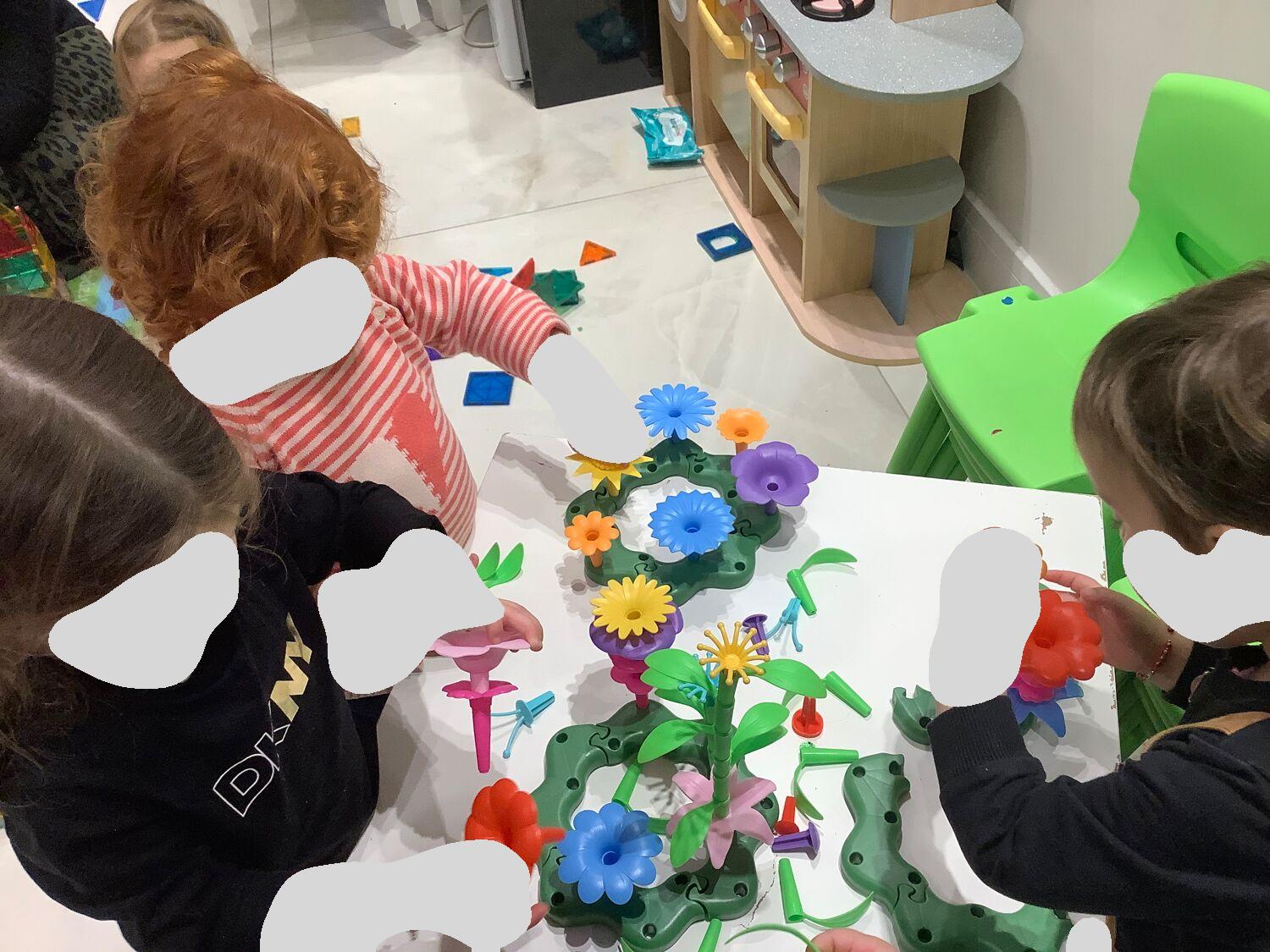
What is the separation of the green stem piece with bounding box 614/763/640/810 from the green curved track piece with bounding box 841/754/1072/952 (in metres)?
0.15

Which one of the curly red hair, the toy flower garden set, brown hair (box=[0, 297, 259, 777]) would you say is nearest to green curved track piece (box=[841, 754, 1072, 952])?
the toy flower garden set

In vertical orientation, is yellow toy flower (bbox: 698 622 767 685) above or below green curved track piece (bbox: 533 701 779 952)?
above

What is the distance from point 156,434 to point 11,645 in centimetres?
14

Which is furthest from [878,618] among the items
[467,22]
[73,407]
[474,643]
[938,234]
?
[467,22]

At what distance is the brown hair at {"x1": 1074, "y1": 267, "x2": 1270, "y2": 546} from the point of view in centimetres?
52

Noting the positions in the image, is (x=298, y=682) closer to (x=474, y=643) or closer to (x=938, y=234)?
(x=474, y=643)

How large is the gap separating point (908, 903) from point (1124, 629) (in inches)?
11.0

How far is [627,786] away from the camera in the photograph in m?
0.70

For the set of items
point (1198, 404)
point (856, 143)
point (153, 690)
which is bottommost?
point (856, 143)

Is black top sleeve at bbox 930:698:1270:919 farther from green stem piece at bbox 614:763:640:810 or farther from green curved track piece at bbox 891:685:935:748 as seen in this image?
green stem piece at bbox 614:763:640:810

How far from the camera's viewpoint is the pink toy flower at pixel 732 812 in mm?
639

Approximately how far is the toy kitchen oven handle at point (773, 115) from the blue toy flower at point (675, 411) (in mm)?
822

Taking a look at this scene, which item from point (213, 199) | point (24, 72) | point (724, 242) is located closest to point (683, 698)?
point (213, 199)

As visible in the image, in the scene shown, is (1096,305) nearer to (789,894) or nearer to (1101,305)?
(1101,305)
